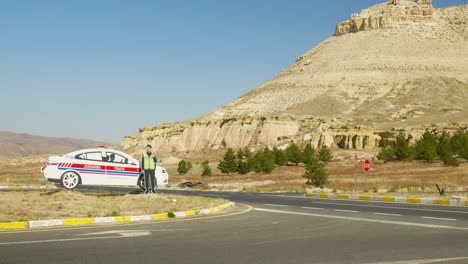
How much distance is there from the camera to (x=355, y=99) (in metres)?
141

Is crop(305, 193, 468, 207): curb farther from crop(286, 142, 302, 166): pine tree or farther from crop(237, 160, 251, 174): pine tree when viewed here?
crop(286, 142, 302, 166): pine tree

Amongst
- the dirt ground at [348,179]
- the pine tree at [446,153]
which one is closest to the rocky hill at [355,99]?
the dirt ground at [348,179]

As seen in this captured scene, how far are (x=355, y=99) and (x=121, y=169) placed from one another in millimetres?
125315

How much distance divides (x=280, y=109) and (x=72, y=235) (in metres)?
128

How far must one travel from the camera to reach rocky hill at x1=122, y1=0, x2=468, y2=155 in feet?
342

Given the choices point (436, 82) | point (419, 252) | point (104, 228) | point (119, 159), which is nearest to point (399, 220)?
point (419, 252)

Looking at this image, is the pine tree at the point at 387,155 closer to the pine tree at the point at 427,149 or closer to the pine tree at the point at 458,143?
the pine tree at the point at 427,149

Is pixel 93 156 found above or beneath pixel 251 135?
beneath

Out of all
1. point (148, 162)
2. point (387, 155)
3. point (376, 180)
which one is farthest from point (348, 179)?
point (148, 162)

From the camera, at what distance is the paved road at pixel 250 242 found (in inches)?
334

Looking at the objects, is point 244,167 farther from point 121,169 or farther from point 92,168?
point 92,168

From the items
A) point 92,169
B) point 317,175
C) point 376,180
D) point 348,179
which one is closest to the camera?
point 92,169

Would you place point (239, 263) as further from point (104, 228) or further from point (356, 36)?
point (356, 36)

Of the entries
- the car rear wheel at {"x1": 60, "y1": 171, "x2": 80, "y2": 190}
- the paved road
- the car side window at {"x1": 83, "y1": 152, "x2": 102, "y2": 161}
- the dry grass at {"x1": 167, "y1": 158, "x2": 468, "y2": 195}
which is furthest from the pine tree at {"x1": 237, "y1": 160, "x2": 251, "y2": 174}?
the paved road
